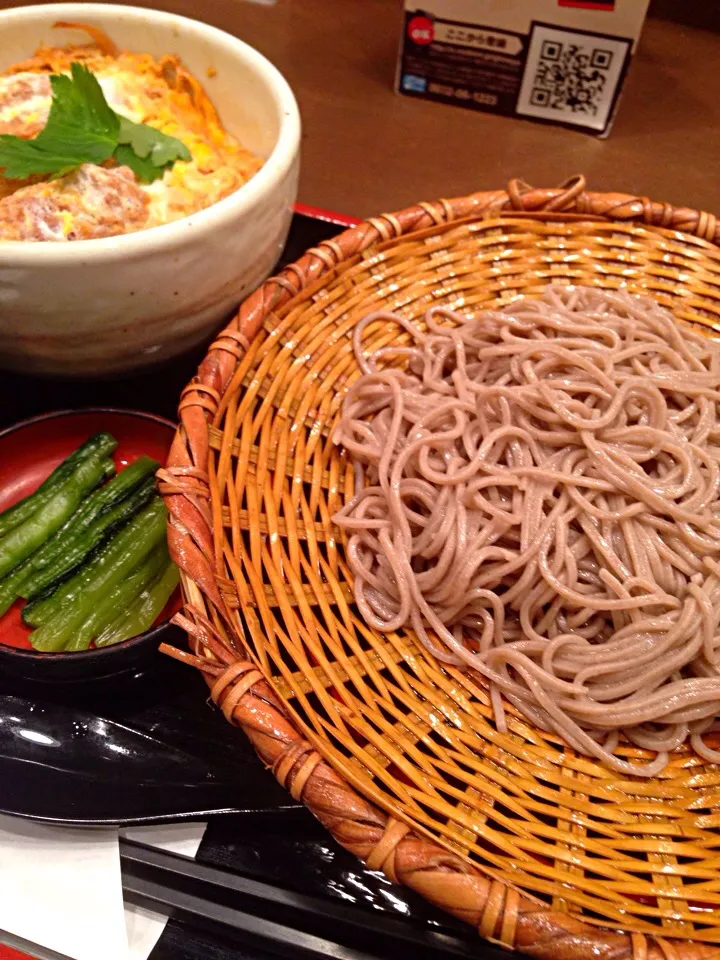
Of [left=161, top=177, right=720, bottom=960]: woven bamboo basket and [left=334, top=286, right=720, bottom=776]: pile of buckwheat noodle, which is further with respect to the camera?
[left=334, top=286, right=720, bottom=776]: pile of buckwheat noodle

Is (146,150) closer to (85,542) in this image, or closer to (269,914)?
(85,542)

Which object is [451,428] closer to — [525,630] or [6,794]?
[525,630]

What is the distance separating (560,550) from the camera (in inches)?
44.6

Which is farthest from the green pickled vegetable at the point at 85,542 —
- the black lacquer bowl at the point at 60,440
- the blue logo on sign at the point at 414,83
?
the blue logo on sign at the point at 414,83

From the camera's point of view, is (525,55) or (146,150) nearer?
(146,150)

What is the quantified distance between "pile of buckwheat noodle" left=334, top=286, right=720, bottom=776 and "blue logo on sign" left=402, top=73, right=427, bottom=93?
1.41m

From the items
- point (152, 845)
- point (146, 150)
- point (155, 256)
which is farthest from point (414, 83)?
point (152, 845)

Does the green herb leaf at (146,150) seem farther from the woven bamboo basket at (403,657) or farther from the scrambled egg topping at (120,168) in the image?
the woven bamboo basket at (403,657)

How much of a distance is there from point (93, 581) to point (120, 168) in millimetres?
750

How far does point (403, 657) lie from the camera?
1090mm

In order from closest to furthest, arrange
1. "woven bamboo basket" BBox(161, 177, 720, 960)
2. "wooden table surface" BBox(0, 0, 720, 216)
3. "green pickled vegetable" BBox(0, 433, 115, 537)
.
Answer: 1. "woven bamboo basket" BBox(161, 177, 720, 960)
2. "green pickled vegetable" BBox(0, 433, 115, 537)
3. "wooden table surface" BBox(0, 0, 720, 216)

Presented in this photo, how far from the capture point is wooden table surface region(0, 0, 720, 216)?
86.2 inches

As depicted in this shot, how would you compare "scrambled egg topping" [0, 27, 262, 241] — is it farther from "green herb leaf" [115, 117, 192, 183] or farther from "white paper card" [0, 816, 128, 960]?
"white paper card" [0, 816, 128, 960]

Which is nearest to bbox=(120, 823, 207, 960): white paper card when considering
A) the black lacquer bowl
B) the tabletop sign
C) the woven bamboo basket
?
the woven bamboo basket
